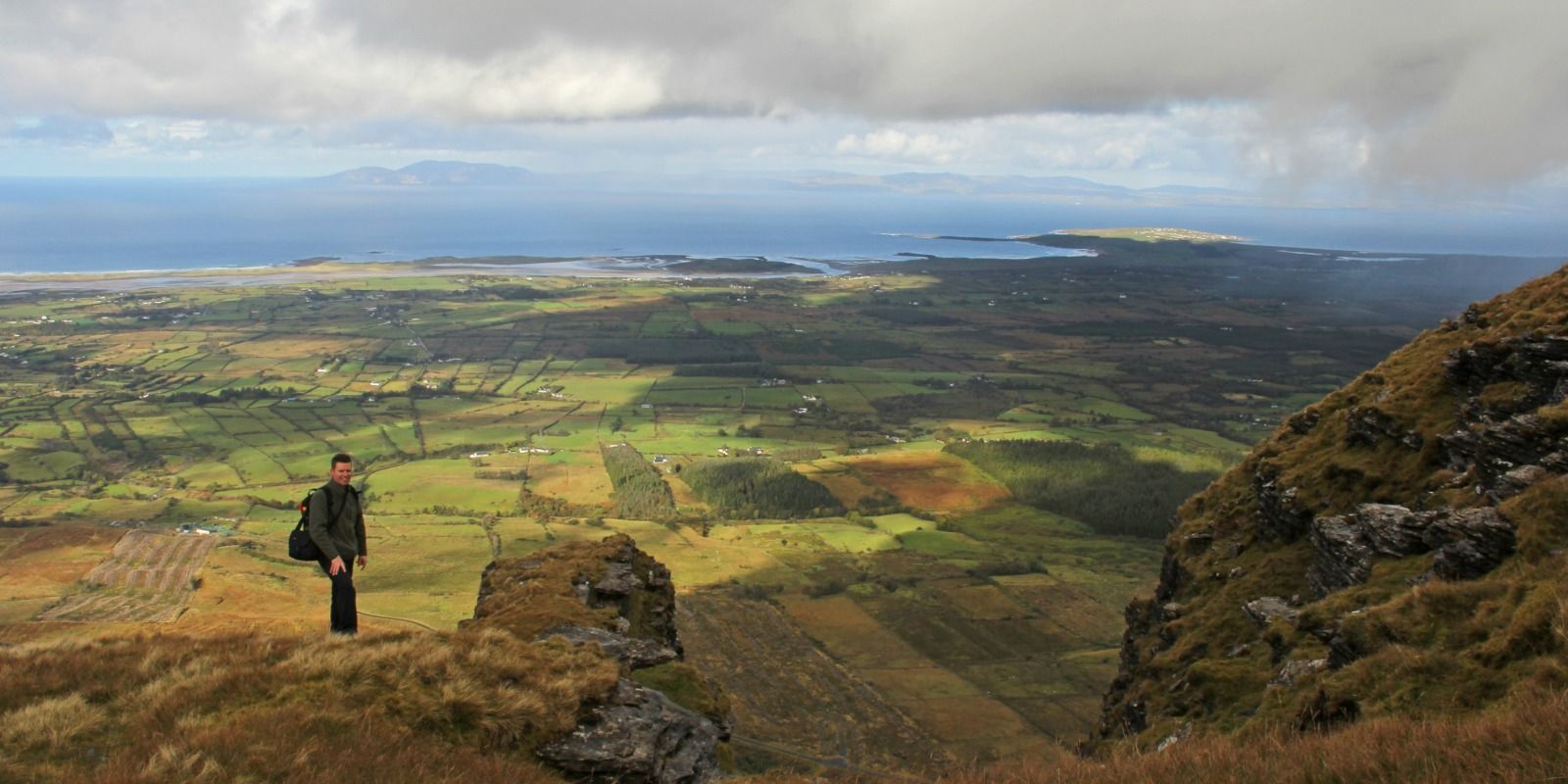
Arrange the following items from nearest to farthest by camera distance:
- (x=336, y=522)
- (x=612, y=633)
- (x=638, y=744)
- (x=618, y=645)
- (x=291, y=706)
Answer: (x=291, y=706), (x=638, y=744), (x=336, y=522), (x=618, y=645), (x=612, y=633)

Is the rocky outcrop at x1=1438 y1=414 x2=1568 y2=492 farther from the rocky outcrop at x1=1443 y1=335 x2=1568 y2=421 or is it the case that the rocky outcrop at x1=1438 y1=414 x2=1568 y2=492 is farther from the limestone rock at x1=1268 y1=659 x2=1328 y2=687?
the limestone rock at x1=1268 y1=659 x2=1328 y2=687

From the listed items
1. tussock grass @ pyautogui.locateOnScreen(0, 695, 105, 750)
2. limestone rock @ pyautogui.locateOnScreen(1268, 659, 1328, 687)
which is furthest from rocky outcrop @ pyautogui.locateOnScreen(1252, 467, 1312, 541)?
tussock grass @ pyautogui.locateOnScreen(0, 695, 105, 750)

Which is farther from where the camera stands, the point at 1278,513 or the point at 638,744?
the point at 1278,513

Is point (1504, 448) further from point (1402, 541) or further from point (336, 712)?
point (336, 712)

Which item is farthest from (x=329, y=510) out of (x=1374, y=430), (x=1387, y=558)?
(x=1374, y=430)

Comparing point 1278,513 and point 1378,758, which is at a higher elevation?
point 1378,758

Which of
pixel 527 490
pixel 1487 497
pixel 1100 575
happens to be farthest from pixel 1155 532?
pixel 1487 497

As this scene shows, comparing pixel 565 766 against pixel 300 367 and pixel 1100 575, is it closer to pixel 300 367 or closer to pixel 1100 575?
pixel 1100 575
